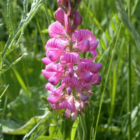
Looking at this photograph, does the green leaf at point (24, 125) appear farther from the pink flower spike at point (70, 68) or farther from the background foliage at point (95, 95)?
the pink flower spike at point (70, 68)

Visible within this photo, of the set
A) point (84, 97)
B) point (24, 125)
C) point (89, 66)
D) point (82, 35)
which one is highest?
point (82, 35)

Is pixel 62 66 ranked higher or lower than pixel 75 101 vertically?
higher

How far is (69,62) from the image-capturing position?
104cm

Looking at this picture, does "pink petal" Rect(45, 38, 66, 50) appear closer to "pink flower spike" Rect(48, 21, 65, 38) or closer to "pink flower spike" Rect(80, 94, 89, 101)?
"pink flower spike" Rect(48, 21, 65, 38)

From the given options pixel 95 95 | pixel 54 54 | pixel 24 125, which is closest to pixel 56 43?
pixel 54 54

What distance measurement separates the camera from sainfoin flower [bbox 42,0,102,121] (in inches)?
40.2

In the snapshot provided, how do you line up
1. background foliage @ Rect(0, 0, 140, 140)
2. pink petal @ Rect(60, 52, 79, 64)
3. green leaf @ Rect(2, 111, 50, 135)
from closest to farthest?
pink petal @ Rect(60, 52, 79, 64)
background foliage @ Rect(0, 0, 140, 140)
green leaf @ Rect(2, 111, 50, 135)

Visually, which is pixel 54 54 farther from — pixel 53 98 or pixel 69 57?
pixel 53 98

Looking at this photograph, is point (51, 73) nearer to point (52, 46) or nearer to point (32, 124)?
point (52, 46)

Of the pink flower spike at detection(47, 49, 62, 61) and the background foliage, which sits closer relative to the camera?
the pink flower spike at detection(47, 49, 62, 61)

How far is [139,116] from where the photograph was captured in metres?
1.53

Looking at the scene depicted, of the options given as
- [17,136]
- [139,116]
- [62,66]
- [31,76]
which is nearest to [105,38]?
[139,116]

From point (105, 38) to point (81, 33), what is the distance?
569 millimetres

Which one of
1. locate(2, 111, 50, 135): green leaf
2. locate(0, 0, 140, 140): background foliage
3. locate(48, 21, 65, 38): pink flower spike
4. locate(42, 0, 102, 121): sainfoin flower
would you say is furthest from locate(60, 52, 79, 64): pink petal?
locate(2, 111, 50, 135): green leaf
